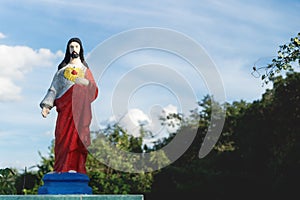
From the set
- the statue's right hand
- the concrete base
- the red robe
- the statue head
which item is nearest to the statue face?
the statue head

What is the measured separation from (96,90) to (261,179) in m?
12.0

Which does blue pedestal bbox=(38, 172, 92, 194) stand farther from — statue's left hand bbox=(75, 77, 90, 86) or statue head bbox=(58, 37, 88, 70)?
statue head bbox=(58, 37, 88, 70)

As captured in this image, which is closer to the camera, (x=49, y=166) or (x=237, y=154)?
(x=49, y=166)

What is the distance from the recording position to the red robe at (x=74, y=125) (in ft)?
21.5

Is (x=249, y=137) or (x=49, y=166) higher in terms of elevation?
(x=249, y=137)

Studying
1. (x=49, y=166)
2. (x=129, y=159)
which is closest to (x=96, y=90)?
(x=49, y=166)

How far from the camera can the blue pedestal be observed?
619cm

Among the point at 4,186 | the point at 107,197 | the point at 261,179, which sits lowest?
the point at 107,197

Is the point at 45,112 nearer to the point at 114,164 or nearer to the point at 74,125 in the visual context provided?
the point at 74,125

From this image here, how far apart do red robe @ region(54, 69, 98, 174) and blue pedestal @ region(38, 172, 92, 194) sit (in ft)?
0.73

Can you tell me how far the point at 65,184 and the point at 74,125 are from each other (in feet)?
2.45

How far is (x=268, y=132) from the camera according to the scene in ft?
58.5

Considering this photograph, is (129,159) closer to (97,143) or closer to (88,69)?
(97,143)

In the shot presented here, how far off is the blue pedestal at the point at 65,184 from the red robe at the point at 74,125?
0.73ft
